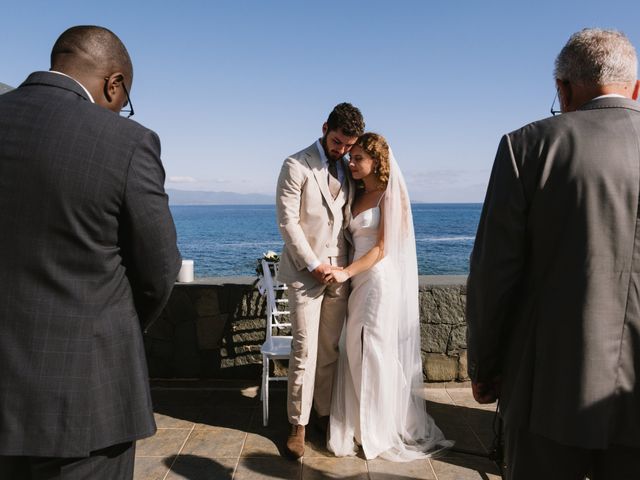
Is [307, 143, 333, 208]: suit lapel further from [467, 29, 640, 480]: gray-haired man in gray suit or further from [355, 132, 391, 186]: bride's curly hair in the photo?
[467, 29, 640, 480]: gray-haired man in gray suit

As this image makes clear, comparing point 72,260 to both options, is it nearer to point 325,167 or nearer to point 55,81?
point 55,81

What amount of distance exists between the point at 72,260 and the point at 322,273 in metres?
1.88

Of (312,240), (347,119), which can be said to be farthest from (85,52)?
(312,240)

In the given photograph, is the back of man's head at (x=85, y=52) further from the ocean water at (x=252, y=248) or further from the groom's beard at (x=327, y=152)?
the ocean water at (x=252, y=248)

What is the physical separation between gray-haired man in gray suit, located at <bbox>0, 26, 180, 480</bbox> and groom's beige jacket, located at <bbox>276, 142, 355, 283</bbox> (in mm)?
1616

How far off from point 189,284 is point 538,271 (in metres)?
3.09

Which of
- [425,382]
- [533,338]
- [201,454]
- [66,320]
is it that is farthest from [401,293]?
[66,320]

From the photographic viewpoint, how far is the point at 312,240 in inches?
126

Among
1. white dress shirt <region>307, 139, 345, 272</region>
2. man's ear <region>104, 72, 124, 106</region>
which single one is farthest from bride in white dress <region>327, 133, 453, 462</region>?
man's ear <region>104, 72, 124, 106</region>

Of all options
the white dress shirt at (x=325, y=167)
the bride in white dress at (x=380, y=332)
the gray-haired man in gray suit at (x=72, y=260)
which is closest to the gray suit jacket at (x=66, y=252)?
the gray-haired man in gray suit at (x=72, y=260)

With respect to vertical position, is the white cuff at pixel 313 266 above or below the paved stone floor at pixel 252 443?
above

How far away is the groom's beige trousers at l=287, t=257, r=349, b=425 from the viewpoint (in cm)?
317

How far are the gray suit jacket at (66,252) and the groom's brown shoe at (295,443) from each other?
5.63ft

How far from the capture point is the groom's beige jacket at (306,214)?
3123 mm
